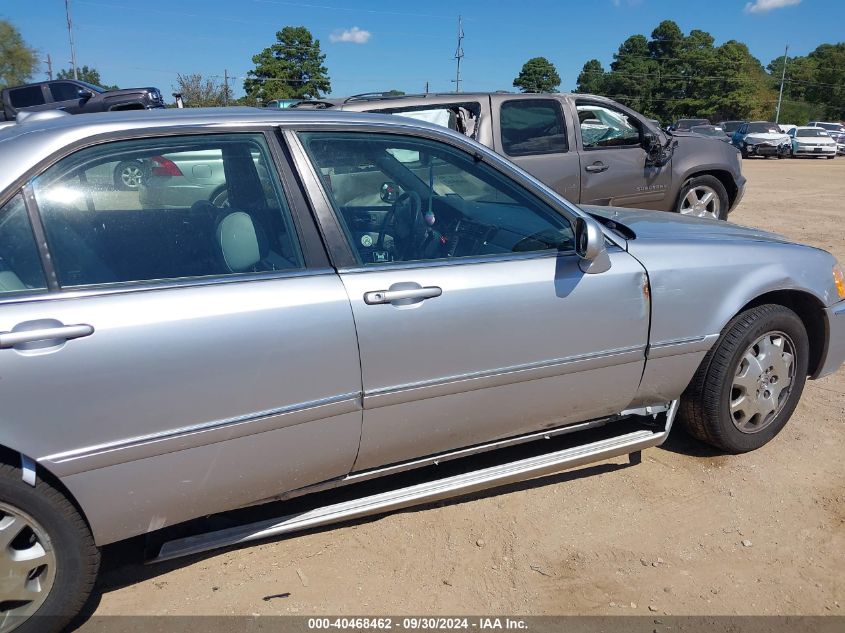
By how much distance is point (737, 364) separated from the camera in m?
3.37

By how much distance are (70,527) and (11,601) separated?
31 cm

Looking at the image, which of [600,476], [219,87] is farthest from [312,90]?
[600,476]

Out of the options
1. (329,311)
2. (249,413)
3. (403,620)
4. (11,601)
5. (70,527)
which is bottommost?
(403,620)

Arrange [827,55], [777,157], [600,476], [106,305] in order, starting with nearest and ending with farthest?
[106,305]
[600,476]
[777,157]
[827,55]

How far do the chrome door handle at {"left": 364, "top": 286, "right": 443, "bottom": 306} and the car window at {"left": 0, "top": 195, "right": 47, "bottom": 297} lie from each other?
40.9 inches

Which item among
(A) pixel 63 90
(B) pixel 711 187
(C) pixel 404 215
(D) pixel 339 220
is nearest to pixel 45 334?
(D) pixel 339 220

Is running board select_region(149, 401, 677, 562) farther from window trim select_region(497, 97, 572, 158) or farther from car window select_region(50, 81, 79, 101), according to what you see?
car window select_region(50, 81, 79, 101)

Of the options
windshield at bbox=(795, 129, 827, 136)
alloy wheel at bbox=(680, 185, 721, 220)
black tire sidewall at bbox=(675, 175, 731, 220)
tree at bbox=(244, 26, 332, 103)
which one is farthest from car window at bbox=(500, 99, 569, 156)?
tree at bbox=(244, 26, 332, 103)

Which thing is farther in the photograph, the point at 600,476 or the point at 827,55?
the point at 827,55

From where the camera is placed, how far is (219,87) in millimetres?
39812

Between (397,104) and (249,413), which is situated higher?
(397,104)

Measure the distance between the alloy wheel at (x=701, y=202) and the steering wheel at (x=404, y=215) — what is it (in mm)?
5669

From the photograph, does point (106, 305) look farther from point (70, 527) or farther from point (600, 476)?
point (600, 476)

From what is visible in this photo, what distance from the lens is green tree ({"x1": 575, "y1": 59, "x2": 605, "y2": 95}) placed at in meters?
84.6
